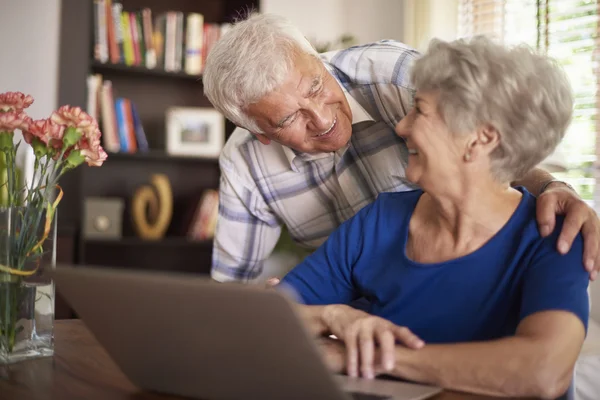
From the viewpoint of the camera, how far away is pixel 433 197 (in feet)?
4.36

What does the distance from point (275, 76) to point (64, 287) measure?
866mm

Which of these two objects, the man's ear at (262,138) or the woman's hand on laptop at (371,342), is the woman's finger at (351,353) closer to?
the woman's hand on laptop at (371,342)

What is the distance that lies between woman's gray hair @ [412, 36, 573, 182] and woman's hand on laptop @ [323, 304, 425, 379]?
35cm

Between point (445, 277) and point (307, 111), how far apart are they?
614 mm

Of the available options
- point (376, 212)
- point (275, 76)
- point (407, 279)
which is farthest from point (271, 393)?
point (275, 76)

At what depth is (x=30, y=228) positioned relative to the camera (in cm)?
128

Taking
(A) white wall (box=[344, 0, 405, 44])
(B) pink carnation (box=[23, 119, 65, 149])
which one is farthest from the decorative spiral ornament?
(B) pink carnation (box=[23, 119, 65, 149])

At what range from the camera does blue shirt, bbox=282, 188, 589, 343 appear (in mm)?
1162

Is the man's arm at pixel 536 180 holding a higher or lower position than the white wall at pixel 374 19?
lower

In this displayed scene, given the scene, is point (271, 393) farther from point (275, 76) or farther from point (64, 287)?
point (275, 76)

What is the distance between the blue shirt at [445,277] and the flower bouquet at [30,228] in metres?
0.46

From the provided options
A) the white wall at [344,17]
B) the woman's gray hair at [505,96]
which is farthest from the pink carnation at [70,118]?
the white wall at [344,17]

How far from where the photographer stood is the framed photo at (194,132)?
159 inches

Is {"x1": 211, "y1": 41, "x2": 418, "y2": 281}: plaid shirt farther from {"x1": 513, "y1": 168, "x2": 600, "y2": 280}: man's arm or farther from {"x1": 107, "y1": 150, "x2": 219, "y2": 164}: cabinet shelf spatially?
{"x1": 107, "y1": 150, "x2": 219, "y2": 164}: cabinet shelf
